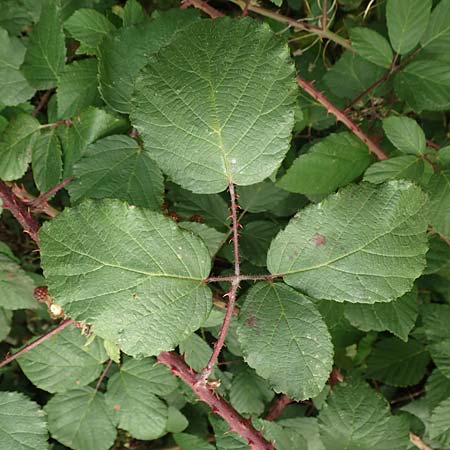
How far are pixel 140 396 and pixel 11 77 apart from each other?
120cm

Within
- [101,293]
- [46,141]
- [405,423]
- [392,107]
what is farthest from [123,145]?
[405,423]

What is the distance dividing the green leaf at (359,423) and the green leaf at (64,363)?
0.81m

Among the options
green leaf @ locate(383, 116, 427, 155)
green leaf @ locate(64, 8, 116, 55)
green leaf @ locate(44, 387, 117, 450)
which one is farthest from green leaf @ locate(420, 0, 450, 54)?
green leaf @ locate(44, 387, 117, 450)

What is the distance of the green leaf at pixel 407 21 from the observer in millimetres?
1696

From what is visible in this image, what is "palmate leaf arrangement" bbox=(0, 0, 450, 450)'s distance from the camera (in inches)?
48.9

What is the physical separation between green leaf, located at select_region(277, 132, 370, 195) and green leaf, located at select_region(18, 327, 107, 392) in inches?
35.4

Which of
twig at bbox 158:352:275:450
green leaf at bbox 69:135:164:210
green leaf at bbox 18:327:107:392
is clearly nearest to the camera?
twig at bbox 158:352:275:450

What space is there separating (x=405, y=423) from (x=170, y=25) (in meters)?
1.46

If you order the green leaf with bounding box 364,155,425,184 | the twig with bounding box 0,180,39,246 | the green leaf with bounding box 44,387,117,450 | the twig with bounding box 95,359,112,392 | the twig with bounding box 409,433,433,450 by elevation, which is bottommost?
the twig with bounding box 409,433,433,450

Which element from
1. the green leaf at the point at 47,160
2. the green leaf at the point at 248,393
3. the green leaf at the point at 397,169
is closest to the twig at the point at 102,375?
the green leaf at the point at 248,393

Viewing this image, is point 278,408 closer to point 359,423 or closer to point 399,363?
point 359,423

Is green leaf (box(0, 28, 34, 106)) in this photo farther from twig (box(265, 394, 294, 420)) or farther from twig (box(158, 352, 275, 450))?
twig (box(265, 394, 294, 420))

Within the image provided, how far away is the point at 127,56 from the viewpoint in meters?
1.59

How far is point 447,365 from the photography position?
190 centimetres
